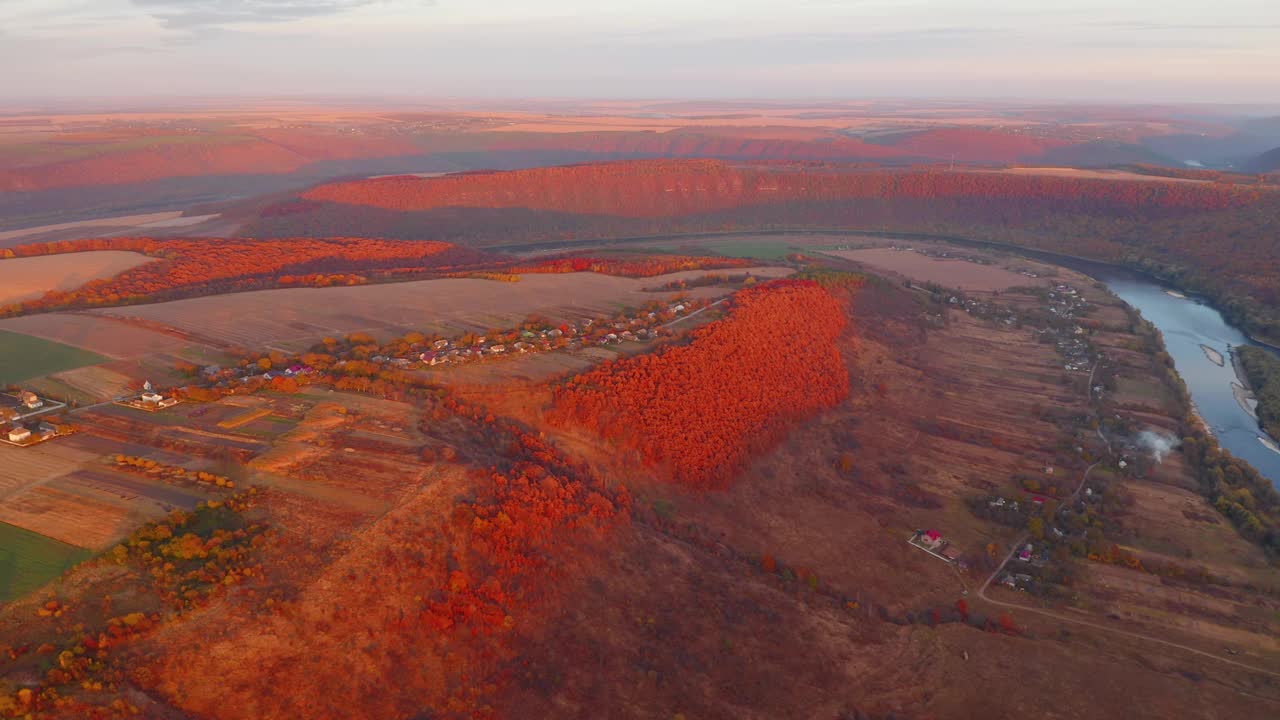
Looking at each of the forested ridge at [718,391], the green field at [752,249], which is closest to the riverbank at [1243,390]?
the forested ridge at [718,391]

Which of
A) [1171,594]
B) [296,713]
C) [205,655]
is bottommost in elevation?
[1171,594]

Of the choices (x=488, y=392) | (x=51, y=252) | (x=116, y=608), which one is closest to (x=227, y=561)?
(x=116, y=608)

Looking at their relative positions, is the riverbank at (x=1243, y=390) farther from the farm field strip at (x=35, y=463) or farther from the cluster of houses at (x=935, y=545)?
the farm field strip at (x=35, y=463)

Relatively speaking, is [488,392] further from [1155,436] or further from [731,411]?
[1155,436]

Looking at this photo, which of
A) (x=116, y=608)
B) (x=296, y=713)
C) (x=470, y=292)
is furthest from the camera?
(x=470, y=292)

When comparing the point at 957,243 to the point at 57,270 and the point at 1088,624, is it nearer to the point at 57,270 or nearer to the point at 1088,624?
the point at 1088,624

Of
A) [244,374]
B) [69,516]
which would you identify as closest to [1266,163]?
[244,374]
